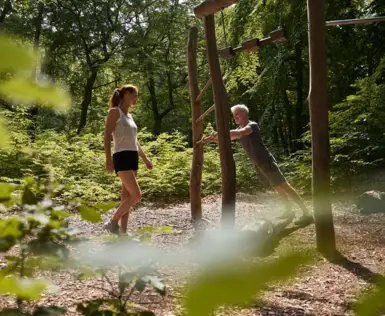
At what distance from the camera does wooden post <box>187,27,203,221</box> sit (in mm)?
5426

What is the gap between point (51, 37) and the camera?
14.7m

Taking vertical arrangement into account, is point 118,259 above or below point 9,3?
below

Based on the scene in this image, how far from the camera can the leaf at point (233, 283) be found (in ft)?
0.90

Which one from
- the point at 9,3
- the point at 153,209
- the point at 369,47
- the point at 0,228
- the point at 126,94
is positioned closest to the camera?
the point at 0,228

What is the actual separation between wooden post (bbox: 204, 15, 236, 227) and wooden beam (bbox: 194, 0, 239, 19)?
0.32 ft

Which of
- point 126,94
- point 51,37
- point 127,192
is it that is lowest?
point 127,192

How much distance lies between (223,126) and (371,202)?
266 cm

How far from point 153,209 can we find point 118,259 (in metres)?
6.55

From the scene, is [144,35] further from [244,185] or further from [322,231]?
[322,231]

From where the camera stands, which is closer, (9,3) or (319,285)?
(319,285)

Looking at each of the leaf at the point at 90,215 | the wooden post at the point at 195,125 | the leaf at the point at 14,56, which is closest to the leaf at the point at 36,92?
the leaf at the point at 14,56

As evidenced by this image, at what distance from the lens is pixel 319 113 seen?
3719 millimetres

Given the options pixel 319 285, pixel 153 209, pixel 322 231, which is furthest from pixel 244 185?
pixel 319 285

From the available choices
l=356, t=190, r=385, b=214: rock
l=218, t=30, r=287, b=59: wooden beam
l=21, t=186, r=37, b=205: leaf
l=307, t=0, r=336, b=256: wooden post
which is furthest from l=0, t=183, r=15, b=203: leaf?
l=356, t=190, r=385, b=214: rock
